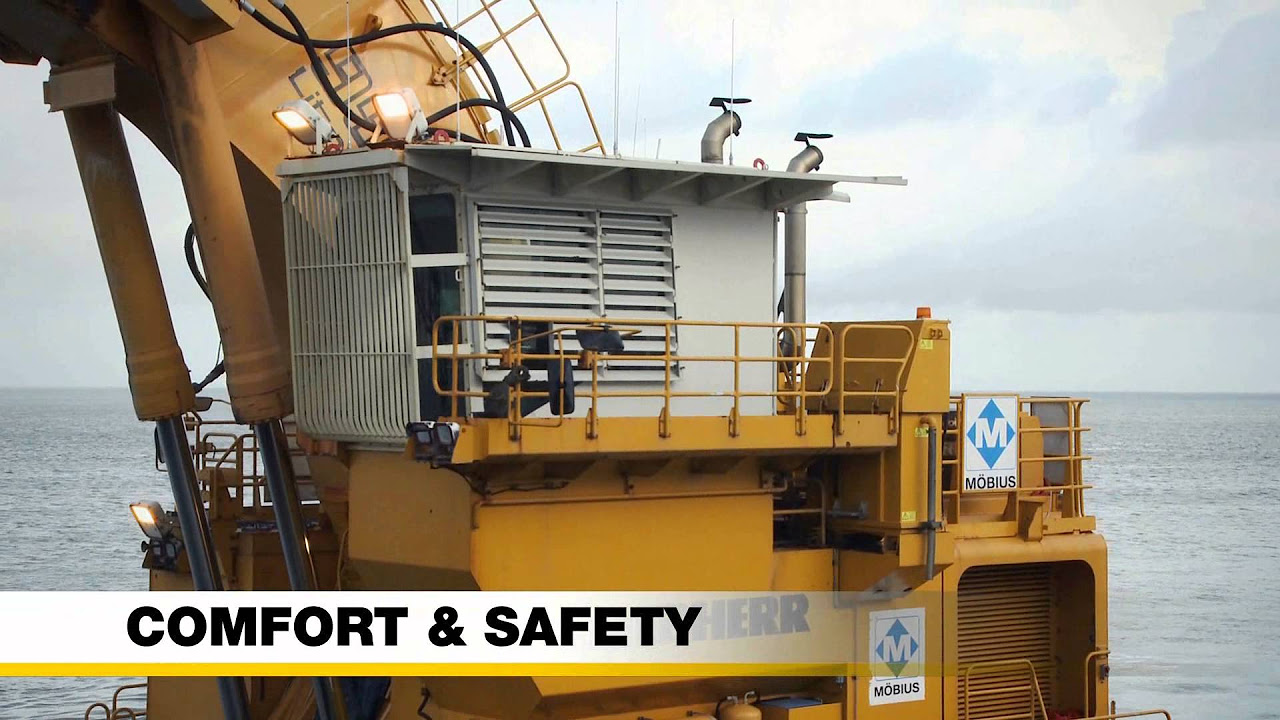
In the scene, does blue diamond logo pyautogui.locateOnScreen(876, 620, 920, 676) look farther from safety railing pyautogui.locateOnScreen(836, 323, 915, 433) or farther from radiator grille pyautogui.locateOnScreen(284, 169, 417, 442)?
radiator grille pyautogui.locateOnScreen(284, 169, 417, 442)

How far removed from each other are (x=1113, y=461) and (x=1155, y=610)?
62.5 m

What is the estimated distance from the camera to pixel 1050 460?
52.7 feet

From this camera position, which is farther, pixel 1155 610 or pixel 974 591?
pixel 1155 610

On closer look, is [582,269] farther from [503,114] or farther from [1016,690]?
[1016,690]

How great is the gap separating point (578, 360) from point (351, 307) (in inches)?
96.1

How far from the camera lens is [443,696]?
1351 centimetres

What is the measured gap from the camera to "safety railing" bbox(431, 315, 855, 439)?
39.3 feet

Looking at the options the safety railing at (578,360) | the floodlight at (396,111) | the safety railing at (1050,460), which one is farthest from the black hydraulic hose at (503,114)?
the safety railing at (1050,460)

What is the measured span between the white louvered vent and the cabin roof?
0.24 metres

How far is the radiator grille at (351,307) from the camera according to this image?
13047 mm

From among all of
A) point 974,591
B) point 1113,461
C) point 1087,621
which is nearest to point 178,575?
point 974,591

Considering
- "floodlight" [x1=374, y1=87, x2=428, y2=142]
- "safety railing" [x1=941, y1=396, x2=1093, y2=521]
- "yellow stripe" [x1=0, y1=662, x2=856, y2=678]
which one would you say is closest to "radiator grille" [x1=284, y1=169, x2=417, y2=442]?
"floodlight" [x1=374, y1=87, x2=428, y2=142]

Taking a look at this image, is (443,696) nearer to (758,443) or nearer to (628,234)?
(758,443)

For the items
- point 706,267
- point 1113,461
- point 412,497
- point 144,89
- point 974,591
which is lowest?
point 1113,461
